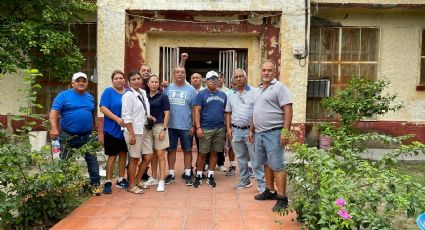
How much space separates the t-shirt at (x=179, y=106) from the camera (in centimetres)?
616

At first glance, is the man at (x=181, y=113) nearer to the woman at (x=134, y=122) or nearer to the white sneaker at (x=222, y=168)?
the woman at (x=134, y=122)

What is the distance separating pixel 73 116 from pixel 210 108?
185cm

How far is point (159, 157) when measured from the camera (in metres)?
5.83

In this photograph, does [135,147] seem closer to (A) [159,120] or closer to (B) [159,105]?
(A) [159,120]

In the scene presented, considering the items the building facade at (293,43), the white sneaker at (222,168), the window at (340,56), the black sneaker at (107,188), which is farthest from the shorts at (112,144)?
the window at (340,56)

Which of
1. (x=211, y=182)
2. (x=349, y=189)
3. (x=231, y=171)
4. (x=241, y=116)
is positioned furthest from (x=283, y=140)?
(x=231, y=171)

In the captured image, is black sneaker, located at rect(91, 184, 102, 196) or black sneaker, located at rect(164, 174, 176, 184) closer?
black sneaker, located at rect(91, 184, 102, 196)

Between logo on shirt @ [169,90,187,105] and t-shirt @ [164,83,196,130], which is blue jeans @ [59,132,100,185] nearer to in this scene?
t-shirt @ [164,83,196,130]

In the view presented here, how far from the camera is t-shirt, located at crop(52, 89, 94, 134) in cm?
523

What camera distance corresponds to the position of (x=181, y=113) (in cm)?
616

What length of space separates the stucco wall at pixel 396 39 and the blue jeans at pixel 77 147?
21.7 feet

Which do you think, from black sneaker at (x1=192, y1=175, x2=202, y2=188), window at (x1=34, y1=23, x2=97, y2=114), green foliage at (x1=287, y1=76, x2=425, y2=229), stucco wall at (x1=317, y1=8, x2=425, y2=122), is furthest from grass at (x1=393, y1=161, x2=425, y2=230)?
window at (x1=34, y1=23, x2=97, y2=114)

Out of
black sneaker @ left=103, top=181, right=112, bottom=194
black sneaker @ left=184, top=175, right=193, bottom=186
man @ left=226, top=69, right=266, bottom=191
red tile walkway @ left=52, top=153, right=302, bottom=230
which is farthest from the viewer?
black sneaker @ left=184, top=175, right=193, bottom=186

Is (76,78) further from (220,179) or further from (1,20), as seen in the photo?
(1,20)
